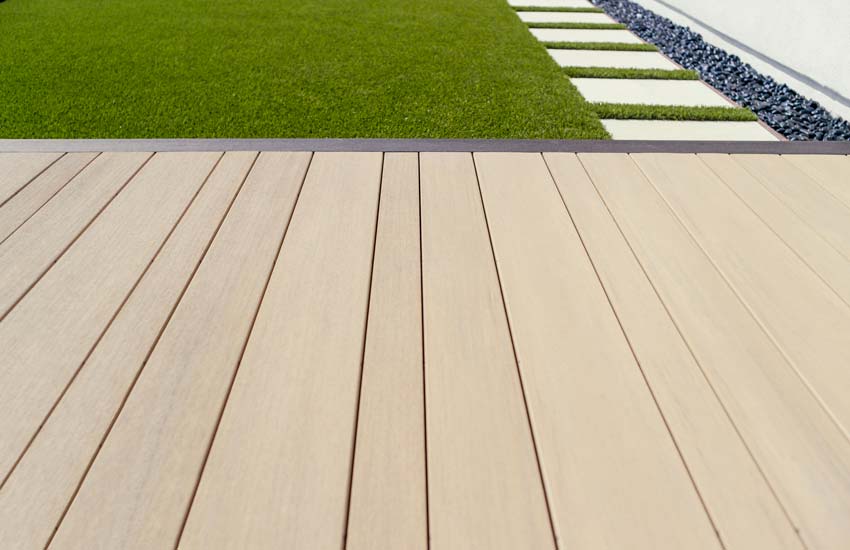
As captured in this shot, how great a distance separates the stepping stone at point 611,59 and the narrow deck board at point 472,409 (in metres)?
2.31

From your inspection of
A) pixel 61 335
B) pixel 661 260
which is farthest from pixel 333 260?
pixel 661 260

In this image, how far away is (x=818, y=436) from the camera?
1130 mm

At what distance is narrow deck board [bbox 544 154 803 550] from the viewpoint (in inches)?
38.2

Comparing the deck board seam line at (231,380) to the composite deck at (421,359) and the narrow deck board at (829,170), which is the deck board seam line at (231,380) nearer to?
the composite deck at (421,359)

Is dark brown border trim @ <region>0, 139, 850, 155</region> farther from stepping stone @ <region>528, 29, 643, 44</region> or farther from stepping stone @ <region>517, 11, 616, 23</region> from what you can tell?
stepping stone @ <region>517, 11, 616, 23</region>

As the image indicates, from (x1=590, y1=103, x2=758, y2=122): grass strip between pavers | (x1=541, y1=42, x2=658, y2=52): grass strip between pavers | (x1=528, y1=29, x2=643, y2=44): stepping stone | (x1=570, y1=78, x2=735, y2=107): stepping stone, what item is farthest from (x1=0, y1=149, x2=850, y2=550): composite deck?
(x1=528, y1=29, x2=643, y2=44): stepping stone

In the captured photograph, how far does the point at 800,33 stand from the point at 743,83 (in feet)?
1.24

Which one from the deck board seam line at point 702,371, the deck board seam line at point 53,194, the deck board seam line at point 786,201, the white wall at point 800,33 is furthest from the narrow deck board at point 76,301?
the white wall at point 800,33

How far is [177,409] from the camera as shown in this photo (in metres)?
1.16

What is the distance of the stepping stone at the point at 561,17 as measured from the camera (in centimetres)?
456

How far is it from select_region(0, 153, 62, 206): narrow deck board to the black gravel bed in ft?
10.3

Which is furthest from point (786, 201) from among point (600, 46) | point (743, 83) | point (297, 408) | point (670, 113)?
point (600, 46)

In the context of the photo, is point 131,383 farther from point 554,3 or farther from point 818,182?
point 554,3

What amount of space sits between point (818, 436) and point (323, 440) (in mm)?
956
